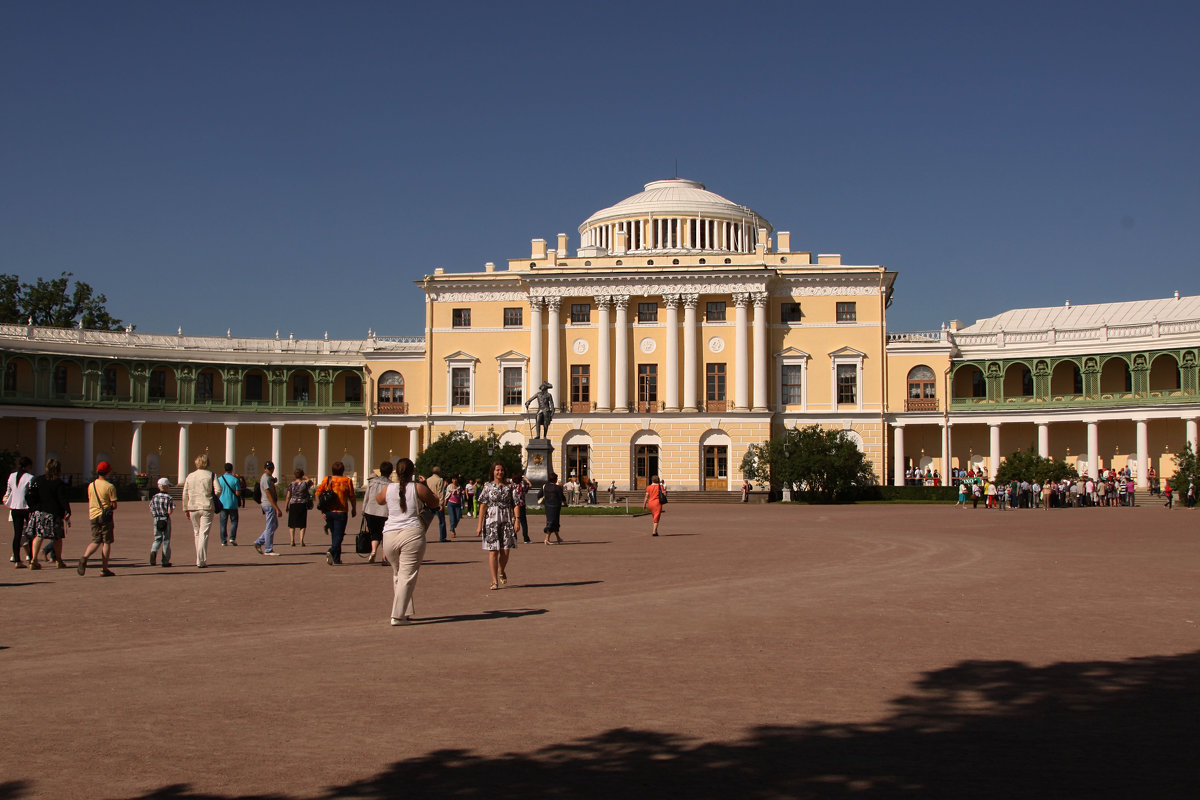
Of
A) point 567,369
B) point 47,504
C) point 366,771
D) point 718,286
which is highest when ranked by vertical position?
point 718,286

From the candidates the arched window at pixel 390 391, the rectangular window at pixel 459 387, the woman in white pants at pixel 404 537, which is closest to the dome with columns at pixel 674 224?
the rectangular window at pixel 459 387

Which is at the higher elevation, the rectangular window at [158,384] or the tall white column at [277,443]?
the rectangular window at [158,384]

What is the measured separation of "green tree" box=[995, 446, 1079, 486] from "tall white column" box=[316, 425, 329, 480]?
142ft

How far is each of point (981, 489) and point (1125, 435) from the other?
18730 millimetres

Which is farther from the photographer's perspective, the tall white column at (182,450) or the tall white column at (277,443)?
the tall white column at (277,443)

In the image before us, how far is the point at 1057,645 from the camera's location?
11750mm

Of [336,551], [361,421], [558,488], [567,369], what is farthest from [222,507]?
[361,421]

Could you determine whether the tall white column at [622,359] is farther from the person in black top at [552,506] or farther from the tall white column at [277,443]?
the person in black top at [552,506]

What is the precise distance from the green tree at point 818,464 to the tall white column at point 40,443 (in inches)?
1731

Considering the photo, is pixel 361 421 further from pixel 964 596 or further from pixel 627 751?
pixel 627 751

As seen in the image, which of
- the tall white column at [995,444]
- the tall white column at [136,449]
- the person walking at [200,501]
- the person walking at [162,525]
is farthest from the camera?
the tall white column at [136,449]

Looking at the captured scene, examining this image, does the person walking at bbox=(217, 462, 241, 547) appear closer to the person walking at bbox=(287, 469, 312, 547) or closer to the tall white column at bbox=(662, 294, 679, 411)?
the person walking at bbox=(287, 469, 312, 547)

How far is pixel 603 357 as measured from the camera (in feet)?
238

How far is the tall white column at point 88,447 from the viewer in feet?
241
